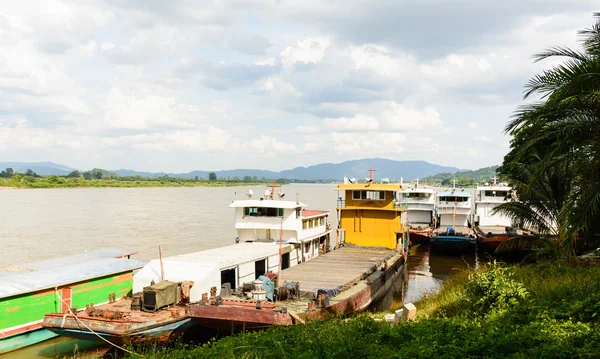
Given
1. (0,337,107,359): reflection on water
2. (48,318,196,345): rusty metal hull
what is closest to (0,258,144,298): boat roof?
(0,337,107,359): reflection on water

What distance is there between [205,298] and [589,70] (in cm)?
1281

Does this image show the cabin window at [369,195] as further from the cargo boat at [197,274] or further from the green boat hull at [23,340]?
the green boat hull at [23,340]

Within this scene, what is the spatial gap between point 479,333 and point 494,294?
3.27 m

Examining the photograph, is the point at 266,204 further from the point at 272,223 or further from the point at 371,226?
the point at 371,226

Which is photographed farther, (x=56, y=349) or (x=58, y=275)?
(x=58, y=275)

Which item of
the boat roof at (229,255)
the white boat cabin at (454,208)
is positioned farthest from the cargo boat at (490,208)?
the boat roof at (229,255)

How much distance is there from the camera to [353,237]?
29.6 metres

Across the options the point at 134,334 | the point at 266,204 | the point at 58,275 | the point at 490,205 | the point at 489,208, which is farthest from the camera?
the point at 489,208

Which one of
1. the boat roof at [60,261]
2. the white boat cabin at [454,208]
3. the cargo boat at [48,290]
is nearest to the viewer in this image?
the cargo boat at [48,290]

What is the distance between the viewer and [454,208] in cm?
4153

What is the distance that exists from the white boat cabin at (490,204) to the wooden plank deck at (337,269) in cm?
1743

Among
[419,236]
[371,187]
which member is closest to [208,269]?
[371,187]

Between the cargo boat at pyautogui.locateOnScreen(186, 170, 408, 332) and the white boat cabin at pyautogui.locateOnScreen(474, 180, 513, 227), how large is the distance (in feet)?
38.7

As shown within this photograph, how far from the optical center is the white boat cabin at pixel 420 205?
4541cm
